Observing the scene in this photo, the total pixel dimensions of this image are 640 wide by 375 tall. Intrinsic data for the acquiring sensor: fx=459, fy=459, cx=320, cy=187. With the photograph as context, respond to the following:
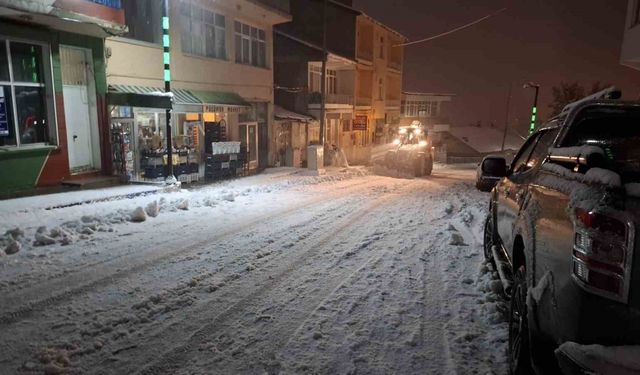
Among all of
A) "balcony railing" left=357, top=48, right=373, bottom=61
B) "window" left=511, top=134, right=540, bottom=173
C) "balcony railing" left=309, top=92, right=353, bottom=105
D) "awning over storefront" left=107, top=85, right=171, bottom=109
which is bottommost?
"window" left=511, top=134, right=540, bottom=173

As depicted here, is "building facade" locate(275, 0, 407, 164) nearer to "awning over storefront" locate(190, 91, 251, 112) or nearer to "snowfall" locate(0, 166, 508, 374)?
"awning over storefront" locate(190, 91, 251, 112)

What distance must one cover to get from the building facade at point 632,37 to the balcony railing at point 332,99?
17.6m

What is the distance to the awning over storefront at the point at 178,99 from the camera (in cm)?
1419

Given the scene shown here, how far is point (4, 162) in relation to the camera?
37.1ft

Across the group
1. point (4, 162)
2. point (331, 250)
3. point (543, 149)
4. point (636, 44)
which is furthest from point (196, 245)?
point (636, 44)

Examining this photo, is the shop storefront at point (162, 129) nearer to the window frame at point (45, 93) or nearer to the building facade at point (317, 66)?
the window frame at point (45, 93)

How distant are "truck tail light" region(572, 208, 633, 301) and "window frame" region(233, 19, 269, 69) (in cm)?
2140

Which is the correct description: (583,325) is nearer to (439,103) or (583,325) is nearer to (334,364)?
(334,364)

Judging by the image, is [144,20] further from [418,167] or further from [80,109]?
[418,167]

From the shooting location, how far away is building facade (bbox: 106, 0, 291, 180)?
15.2 m

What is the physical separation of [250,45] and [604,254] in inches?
904

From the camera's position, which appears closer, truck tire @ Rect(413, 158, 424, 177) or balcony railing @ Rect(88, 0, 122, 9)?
balcony railing @ Rect(88, 0, 122, 9)

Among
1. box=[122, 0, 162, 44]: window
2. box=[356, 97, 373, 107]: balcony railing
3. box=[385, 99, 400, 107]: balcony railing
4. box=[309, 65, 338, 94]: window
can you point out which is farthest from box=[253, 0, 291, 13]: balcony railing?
box=[385, 99, 400, 107]: balcony railing

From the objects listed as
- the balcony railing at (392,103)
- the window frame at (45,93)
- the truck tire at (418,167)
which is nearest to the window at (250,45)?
the truck tire at (418,167)
